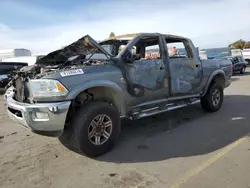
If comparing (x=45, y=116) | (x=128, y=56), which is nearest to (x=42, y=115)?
(x=45, y=116)

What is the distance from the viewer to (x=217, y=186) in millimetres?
3047

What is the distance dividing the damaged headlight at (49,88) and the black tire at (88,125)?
46cm

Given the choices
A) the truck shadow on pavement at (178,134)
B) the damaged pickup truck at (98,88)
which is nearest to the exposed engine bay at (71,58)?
the damaged pickup truck at (98,88)

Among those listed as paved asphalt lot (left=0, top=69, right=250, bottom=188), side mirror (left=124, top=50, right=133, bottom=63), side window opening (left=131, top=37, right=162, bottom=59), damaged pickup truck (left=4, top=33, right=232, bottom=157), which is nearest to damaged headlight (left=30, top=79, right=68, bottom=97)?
damaged pickup truck (left=4, top=33, right=232, bottom=157)

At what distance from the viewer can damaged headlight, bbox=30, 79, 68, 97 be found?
11.7 ft

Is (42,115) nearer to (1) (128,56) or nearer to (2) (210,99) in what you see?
(1) (128,56)

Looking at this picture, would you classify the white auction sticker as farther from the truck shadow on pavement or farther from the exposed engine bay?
the truck shadow on pavement

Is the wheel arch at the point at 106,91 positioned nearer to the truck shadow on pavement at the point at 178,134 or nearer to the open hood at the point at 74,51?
the open hood at the point at 74,51

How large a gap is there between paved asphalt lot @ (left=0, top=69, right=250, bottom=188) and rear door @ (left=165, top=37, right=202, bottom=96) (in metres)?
0.84

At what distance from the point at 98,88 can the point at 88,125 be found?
0.71 meters

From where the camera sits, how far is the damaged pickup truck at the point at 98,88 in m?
3.63

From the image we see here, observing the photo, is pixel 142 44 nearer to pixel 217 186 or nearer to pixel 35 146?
pixel 35 146

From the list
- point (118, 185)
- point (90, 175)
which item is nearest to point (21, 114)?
point (90, 175)

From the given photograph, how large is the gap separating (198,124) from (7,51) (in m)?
25.2
